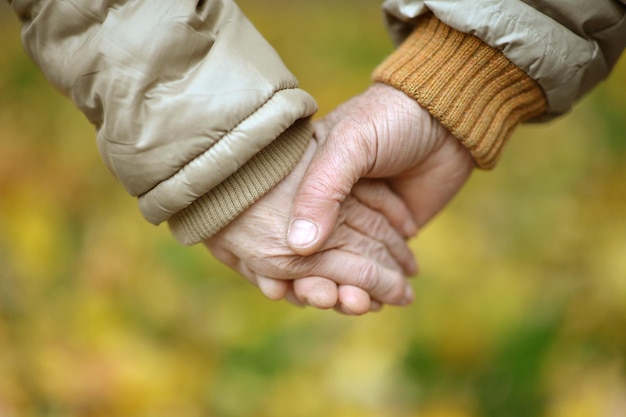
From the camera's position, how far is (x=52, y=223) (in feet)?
7.95

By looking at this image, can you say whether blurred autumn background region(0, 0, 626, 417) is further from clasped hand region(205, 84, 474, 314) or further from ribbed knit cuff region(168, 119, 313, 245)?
ribbed knit cuff region(168, 119, 313, 245)

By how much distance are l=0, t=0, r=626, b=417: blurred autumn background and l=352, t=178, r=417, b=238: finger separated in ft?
2.28

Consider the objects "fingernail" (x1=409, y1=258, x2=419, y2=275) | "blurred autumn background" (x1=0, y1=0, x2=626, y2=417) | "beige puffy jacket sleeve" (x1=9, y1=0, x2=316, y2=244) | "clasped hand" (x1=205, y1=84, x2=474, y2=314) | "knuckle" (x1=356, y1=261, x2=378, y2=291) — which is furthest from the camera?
"blurred autumn background" (x1=0, y1=0, x2=626, y2=417)

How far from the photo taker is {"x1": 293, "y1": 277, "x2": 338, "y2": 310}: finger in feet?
4.18

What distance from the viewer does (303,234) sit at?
1175mm

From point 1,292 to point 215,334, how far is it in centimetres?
66

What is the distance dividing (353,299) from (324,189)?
0.74 feet

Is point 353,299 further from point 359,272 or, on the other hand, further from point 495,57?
point 495,57

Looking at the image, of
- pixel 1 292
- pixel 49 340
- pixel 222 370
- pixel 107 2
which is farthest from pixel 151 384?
pixel 107 2

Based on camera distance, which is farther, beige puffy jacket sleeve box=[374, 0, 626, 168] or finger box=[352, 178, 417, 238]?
finger box=[352, 178, 417, 238]

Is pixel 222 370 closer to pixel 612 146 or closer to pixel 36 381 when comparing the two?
pixel 36 381

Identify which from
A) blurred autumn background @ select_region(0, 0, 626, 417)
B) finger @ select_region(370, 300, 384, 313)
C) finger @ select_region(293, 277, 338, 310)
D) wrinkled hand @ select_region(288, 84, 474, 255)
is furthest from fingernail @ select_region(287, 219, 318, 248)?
blurred autumn background @ select_region(0, 0, 626, 417)

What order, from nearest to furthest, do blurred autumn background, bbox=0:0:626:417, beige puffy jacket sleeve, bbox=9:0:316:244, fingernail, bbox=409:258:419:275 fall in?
beige puffy jacket sleeve, bbox=9:0:316:244, fingernail, bbox=409:258:419:275, blurred autumn background, bbox=0:0:626:417

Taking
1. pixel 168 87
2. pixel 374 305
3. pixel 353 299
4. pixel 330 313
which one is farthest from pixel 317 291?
pixel 330 313
